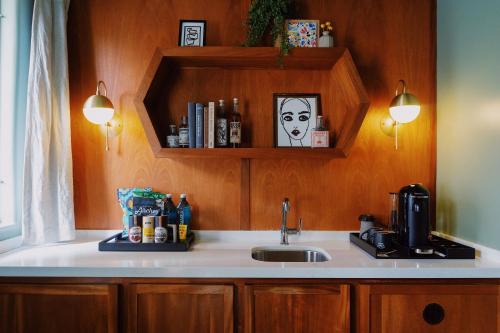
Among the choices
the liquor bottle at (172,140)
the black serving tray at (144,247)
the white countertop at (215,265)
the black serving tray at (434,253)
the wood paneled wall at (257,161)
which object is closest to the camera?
the white countertop at (215,265)

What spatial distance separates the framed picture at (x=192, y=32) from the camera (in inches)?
71.8

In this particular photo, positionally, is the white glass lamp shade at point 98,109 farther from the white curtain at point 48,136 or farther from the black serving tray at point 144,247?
Result: the black serving tray at point 144,247

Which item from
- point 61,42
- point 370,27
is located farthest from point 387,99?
point 61,42

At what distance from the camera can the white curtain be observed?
5.30 ft

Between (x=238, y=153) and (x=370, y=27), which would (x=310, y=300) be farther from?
(x=370, y=27)

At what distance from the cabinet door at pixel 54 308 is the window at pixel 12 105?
1.39 feet

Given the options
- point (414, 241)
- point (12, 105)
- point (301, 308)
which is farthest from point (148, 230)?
point (414, 241)

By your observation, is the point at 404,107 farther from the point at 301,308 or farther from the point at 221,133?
the point at 301,308

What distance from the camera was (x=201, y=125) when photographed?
1.68 m

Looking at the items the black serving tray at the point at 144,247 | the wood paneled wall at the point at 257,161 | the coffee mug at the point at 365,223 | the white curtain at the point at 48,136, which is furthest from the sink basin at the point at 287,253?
the white curtain at the point at 48,136

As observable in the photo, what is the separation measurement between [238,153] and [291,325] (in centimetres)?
87

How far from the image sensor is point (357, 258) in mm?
1449

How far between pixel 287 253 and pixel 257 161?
580mm

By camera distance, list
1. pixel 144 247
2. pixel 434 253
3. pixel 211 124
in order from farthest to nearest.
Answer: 1. pixel 211 124
2. pixel 144 247
3. pixel 434 253
